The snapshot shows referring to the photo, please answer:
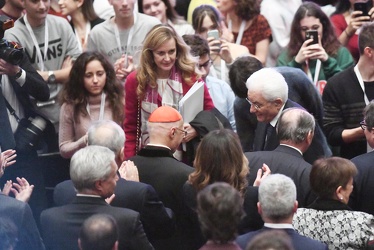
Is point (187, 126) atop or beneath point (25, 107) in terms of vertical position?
atop

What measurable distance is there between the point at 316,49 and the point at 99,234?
4.21 meters

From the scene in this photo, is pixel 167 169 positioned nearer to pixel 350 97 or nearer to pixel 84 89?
pixel 84 89

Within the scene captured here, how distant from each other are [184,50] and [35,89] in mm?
1326

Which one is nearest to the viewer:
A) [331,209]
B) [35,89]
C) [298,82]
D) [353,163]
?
[331,209]

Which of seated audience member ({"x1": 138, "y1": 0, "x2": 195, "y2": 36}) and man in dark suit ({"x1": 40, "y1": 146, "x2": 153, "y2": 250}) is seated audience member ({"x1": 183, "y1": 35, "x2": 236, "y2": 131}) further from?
man in dark suit ({"x1": 40, "y1": 146, "x2": 153, "y2": 250})

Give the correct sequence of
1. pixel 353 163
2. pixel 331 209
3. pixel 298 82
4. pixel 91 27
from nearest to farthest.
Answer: pixel 331 209 < pixel 353 163 < pixel 298 82 < pixel 91 27

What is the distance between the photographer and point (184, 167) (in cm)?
662

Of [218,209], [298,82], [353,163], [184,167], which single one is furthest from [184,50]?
[218,209]

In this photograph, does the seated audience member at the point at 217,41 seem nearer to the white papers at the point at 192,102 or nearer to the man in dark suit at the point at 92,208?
the white papers at the point at 192,102

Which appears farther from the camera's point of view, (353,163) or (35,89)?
(35,89)

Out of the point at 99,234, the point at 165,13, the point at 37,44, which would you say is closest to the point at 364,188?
the point at 99,234

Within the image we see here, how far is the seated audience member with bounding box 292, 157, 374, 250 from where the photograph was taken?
19.4ft

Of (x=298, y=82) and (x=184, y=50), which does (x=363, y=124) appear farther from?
(x=184, y=50)

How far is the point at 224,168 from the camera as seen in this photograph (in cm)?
617
